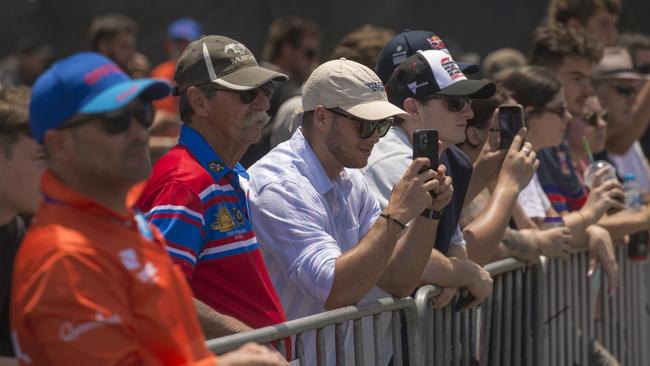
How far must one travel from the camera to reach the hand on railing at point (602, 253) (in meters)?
6.39

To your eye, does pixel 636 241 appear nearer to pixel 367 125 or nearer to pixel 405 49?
pixel 405 49

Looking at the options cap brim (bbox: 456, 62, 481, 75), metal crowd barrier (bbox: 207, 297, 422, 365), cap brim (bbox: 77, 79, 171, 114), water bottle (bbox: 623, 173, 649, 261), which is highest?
cap brim (bbox: 77, 79, 171, 114)

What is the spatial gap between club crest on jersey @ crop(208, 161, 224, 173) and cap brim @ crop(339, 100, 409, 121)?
2.04 feet

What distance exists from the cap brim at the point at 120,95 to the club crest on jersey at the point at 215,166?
107 centimetres

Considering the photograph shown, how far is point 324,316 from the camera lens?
13.3ft

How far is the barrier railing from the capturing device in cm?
422

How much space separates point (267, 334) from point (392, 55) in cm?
200

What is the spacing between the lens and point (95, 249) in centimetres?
277

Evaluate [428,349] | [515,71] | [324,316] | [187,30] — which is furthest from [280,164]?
[187,30]

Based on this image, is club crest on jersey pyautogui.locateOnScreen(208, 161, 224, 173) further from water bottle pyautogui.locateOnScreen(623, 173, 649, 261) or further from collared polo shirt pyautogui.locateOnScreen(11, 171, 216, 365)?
water bottle pyautogui.locateOnScreen(623, 173, 649, 261)

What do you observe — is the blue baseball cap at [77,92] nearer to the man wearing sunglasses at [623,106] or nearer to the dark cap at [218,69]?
the dark cap at [218,69]

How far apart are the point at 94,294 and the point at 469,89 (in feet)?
8.55

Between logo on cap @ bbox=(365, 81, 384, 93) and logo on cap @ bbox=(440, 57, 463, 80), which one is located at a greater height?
logo on cap @ bbox=(365, 81, 384, 93)

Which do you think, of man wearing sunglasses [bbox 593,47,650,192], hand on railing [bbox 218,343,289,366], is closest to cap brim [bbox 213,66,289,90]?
hand on railing [bbox 218,343,289,366]
